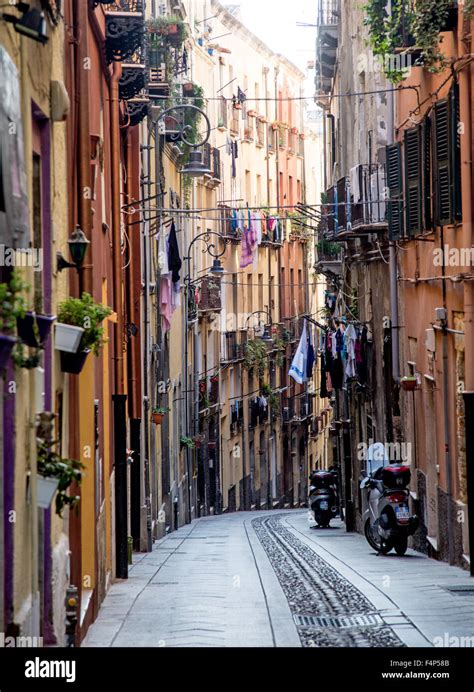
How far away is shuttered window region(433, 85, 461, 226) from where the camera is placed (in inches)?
619

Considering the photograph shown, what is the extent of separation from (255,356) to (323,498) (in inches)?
836

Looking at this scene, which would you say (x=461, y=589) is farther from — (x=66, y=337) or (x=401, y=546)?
(x=66, y=337)

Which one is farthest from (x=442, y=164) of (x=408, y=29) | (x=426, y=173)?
(x=408, y=29)

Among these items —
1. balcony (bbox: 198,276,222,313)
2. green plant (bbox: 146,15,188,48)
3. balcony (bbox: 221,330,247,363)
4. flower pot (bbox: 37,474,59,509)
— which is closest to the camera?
flower pot (bbox: 37,474,59,509)

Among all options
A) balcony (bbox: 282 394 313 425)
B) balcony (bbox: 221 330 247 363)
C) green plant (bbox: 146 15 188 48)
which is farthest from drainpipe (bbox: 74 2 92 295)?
balcony (bbox: 282 394 313 425)

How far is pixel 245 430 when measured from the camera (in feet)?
159

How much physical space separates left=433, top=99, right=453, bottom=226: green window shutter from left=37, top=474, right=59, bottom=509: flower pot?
886 centimetres

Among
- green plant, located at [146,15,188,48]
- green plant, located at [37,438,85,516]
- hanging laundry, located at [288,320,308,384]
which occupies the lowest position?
green plant, located at [37,438,85,516]

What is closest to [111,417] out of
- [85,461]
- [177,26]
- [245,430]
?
[85,461]

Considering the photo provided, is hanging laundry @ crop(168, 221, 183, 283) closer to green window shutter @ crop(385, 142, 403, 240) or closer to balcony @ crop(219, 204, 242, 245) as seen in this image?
green window shutter @ crop(385, 142, 403, 240)

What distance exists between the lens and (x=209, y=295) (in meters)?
40.8

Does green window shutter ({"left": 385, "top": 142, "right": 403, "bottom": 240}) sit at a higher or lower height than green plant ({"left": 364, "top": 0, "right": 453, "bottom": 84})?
lower

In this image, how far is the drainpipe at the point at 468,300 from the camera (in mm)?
14812
